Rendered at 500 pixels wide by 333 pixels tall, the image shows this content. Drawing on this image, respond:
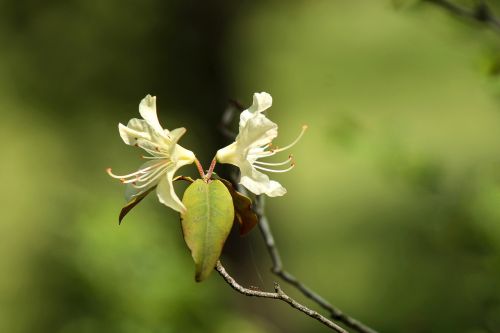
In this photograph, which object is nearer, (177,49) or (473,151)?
(177,49)

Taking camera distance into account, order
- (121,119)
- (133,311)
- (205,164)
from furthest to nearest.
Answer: (121,119) < (205,164) < (133,311)

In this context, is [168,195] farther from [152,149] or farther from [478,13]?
[478,13]

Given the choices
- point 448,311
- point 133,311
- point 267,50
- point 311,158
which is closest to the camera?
point 133,311

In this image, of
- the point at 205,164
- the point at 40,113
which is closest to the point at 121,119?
the point at 40,113

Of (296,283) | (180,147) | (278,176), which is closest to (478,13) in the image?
(296,283)

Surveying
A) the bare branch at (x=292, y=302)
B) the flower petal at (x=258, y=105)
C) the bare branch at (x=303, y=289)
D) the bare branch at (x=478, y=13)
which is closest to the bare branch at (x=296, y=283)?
the bare branch at (x=303, y=289)

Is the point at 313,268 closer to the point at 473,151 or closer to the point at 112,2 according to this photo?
the point at 473,151

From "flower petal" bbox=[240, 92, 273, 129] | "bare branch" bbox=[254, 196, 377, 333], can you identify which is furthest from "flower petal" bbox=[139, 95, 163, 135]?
"bare branch" bbox=[254, 196, 377, 333]

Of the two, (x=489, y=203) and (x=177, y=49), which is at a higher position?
(x=489, y=203)
